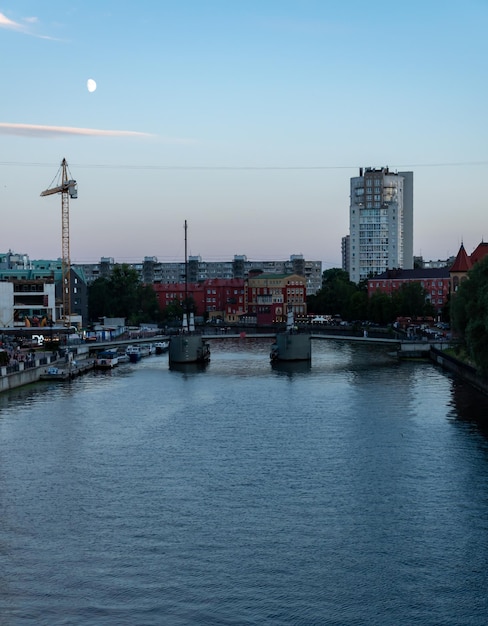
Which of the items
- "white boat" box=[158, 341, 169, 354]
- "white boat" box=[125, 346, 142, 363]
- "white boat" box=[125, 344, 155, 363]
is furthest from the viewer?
"white boat" box=[158, 341, 169, 354]

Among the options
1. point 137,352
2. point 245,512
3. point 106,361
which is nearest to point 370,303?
point 137,352

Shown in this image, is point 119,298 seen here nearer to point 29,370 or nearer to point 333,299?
point 333,299

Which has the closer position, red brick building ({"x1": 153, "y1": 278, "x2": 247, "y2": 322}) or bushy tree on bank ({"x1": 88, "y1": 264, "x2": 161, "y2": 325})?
bushy tree on bank ({"x1": 88, "y1": 264, "x2": 161, "y2": 325})

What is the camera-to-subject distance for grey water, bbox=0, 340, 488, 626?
2111cm

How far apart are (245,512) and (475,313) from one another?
94.4 ft

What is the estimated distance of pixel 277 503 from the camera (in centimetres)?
2881

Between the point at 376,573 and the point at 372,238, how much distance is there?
173 meters

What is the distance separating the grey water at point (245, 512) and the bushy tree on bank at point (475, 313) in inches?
129

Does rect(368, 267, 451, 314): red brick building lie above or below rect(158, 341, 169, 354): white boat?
above

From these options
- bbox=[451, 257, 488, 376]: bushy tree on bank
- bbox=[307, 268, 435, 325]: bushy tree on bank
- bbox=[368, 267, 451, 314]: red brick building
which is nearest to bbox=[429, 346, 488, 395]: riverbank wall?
bbox=[451, 257, 488, 376]: bushy tree on bank

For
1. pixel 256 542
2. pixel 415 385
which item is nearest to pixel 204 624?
pixel 256 542

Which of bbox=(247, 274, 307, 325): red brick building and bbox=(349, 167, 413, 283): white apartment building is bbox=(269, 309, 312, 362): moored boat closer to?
bbox=(247, 274, 307, 325): red brick building

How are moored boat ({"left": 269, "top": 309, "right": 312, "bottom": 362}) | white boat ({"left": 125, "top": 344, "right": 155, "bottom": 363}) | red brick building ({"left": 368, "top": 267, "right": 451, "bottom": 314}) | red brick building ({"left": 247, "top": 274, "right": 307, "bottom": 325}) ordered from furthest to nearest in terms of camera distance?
red brick building ({"left": 247, "top": 274, "right": 307, "bottom": 325})
red brick building ({"left": 368, "top": 267, "right": 451, "bottom": 314})
white boat ({"left": 125, "top": 344, "right": 155, "bottom": 363})
moored boat ({"left": 269, "top": 309, "right": 312, "bottom": 362})

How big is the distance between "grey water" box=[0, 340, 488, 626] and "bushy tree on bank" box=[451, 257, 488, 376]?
10.7ft
